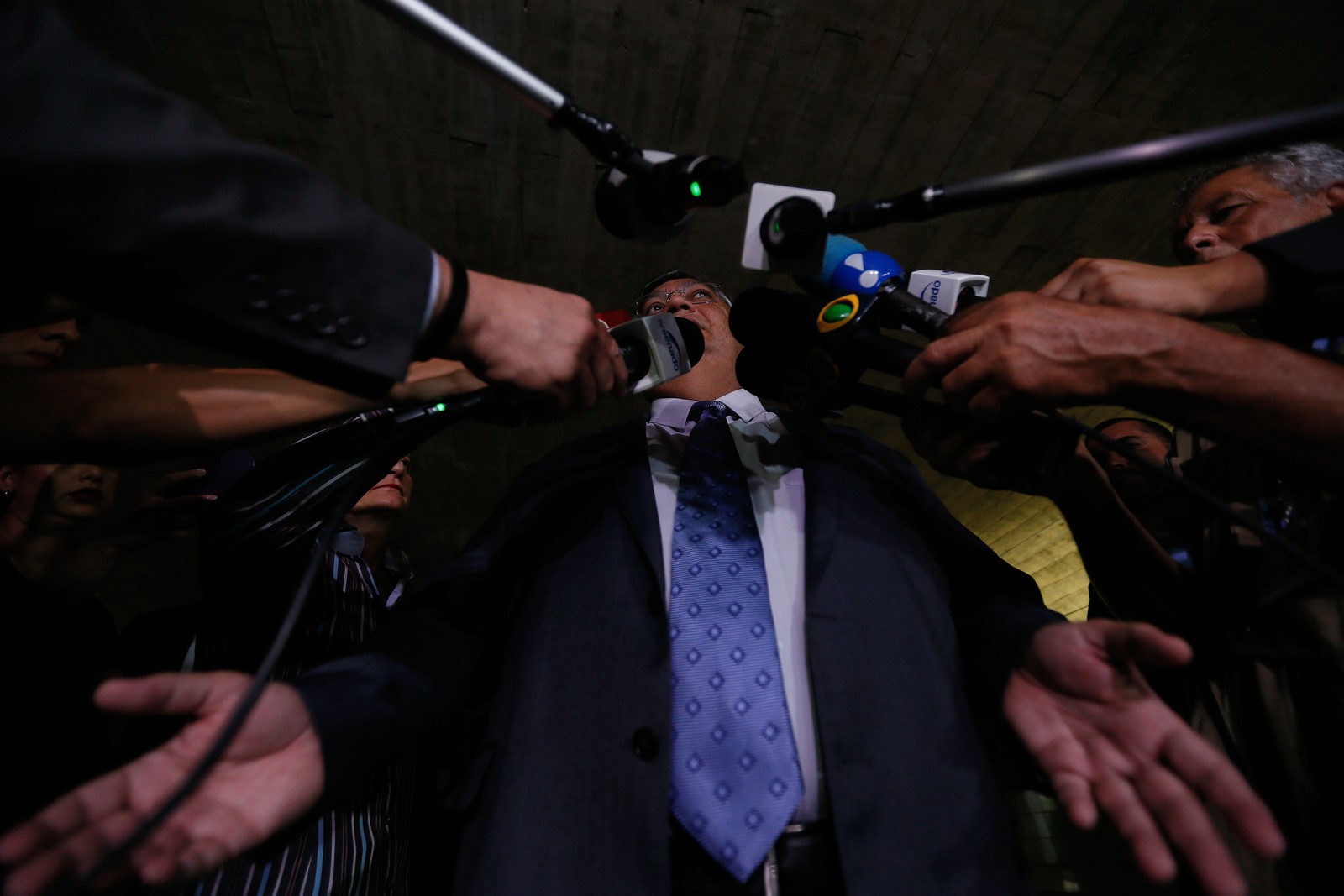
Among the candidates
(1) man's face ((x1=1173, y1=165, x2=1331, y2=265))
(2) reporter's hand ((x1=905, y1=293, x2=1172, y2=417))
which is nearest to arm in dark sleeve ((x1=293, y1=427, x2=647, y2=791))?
(2) reporter's hand ((x1=905, y1=293, x2=1172, y2=417))

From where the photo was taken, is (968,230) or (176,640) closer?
(176,640)

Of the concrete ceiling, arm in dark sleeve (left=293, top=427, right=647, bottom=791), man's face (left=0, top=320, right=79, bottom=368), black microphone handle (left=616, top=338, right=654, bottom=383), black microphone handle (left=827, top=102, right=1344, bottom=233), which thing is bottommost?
arm in dark sleeve (left=293, top=427, right=647, bottom=791)

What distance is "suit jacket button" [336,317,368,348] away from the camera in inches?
34.1

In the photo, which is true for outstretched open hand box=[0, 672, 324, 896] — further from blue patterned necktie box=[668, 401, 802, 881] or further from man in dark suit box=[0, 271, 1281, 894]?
blue patterned necktie box=[668, 401, 802, 881]

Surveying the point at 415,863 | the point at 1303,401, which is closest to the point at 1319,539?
the point at 1303,401

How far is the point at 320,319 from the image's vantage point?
0.86m

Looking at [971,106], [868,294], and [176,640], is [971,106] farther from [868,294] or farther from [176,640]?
[176,640]

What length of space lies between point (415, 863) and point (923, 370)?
6.83ft

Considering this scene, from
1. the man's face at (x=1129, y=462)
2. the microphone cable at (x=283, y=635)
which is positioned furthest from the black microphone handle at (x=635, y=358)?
the man's face at (x=1129, y=462)

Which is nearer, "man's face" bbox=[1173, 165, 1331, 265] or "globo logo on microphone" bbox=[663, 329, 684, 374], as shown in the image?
"globo logo on microphone" bbox=[663, 329, 684, 374]

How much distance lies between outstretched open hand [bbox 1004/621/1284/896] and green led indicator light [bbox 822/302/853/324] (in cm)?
61

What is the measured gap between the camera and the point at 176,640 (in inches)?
75.3

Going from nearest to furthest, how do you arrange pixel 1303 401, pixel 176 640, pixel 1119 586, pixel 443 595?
pixel 1303 401 → pixel 443 595 → pixel 1119 586 → pixel 176 640

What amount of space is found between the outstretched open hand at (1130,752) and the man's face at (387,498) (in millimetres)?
1949
